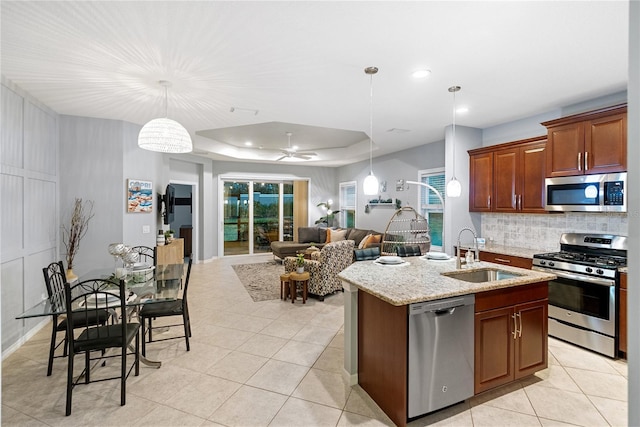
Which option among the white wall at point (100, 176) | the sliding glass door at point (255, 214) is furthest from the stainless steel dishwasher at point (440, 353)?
the sliding glass door at point (255, 214)

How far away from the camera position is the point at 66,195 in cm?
434

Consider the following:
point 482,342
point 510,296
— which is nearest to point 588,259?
point 510,296

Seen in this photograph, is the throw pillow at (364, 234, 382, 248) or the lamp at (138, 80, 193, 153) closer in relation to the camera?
the lamp at (138, 80, 193, 153)

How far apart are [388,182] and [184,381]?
5756 millimetres

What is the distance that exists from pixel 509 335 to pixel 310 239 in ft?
20.4

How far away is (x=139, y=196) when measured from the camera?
4.86 m

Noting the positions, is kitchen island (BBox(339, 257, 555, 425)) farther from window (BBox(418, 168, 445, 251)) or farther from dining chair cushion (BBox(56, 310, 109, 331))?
window (BBox(418, 168, 445, 251))

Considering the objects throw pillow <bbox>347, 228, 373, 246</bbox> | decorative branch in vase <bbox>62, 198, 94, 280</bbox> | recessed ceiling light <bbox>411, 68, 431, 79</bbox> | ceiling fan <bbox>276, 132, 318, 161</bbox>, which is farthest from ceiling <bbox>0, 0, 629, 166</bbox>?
throw pillow <bbox>347, 228, 373, 246</bbox>

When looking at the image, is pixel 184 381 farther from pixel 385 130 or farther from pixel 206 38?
pixel 385 130

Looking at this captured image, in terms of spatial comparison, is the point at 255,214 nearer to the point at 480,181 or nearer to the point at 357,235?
the point at 357,235

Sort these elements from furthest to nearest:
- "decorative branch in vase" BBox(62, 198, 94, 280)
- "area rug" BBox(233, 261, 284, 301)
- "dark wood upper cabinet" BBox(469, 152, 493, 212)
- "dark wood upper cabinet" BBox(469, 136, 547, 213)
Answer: "area rug" BBox(233, 261, 284, 301)
"dark wood upper cabinet" BBox(469, 152, 493, 212)
"decorative branch in vase" BBox(62, 198, 94, 280)
"dark wood upper cabinet" BBox(469, 136, 547, 213)

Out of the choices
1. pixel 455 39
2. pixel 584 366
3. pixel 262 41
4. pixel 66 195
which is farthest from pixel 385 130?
pixel 66 195

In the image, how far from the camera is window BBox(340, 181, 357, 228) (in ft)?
29.4

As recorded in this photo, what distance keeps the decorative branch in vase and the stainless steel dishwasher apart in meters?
4.39
